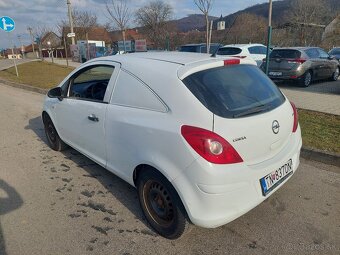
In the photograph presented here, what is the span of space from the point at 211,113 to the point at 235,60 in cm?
88

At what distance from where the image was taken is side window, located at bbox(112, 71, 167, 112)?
2662mm

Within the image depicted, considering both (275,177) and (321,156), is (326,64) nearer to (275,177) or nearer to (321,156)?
(321,156)

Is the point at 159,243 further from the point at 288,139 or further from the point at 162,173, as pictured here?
the point at 288,139

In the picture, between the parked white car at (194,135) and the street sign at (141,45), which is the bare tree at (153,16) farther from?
the parked white car at (194,135)

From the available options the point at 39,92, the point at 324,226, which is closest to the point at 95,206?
the point at 324,226

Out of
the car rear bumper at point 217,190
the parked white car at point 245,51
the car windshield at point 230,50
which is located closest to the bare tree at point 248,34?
the parked white car at point 245,51

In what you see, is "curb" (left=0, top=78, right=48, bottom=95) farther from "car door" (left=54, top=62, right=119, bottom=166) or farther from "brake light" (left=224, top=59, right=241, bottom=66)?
"brake light" (left=224, top=59, right=241, bottom=66)

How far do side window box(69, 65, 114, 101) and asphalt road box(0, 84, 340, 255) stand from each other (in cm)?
108

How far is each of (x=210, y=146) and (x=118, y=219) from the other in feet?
4.60

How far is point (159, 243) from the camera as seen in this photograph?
2668mm

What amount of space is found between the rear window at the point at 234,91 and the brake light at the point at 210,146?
22 centimetres

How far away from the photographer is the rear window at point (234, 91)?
2445mm

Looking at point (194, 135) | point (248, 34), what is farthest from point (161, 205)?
point (248, 34)

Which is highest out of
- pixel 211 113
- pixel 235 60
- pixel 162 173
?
pixel 235 60
